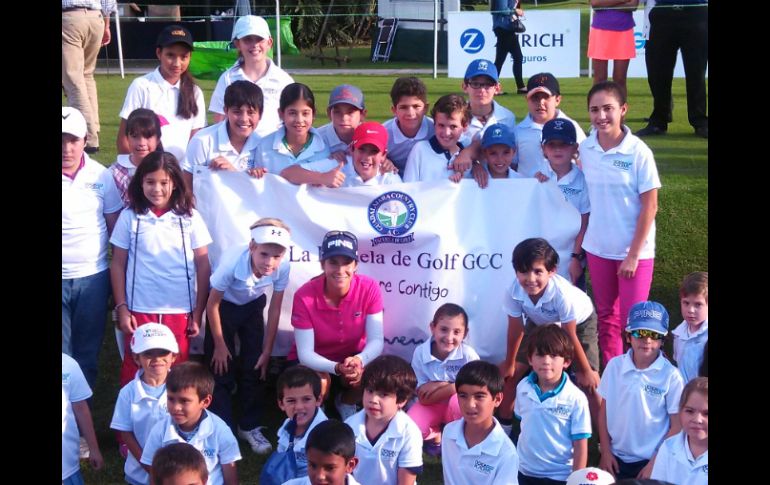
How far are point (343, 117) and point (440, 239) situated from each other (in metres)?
1.02

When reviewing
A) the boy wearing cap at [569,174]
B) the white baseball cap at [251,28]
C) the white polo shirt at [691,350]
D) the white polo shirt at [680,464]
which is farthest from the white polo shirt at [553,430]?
the white baseball cap at [251,28]

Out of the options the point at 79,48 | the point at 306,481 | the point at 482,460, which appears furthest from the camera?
the point at 79,48

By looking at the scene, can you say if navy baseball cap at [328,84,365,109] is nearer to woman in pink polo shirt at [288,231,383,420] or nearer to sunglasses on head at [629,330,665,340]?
woman in pink polo shirt at [288,231,383,420]

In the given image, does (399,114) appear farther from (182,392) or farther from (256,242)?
(182,392)

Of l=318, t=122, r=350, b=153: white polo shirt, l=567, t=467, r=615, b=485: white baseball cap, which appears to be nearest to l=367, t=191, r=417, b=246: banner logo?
l=318, t=122, r=350, b=153: white polo shirt

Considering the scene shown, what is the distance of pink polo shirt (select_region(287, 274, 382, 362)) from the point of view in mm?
5676

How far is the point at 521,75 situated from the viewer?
13688mm

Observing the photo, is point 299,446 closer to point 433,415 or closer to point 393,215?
point 433,415

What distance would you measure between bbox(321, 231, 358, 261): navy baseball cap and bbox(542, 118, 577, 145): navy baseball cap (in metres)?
1.34

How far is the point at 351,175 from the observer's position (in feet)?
20.4

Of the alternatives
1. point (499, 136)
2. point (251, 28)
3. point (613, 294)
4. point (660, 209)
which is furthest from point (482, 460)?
point (660, 209)

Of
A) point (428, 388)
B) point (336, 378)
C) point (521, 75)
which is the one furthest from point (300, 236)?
point (521, 75)

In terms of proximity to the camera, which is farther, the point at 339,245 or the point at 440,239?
the point at 440,239

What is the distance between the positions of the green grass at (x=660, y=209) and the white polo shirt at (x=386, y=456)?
0.50 m
